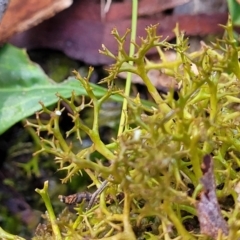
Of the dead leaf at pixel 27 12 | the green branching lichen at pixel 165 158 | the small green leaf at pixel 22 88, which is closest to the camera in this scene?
the green branching lichen at pixel 165 158

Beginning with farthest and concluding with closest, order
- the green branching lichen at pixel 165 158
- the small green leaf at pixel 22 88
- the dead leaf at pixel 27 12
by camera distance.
A: the dead leaf at pixel 27 12
the small green leaf at pixel 22 88
the green branching lichen at pixel 165 158

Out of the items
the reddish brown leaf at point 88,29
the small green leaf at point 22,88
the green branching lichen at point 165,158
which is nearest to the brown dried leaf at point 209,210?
the green branching lichen at point 165,158

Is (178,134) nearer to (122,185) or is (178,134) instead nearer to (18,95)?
(122,185)

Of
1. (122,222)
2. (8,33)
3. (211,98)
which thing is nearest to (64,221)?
(122,222)

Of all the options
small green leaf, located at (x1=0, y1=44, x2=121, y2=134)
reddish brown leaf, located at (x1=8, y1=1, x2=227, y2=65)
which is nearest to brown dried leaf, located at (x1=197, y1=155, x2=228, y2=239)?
small green leaf, located at (x1=0, y1=44, x2=121, y2=134)

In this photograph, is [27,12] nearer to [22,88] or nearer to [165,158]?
[22,88]

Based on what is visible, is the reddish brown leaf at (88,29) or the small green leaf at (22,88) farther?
the reddish brown leaf at (88,29)

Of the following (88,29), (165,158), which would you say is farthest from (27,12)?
(165,158)

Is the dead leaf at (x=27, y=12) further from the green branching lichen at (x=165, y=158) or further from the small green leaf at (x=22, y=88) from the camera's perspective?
the green branching lichen at (x=165, y=158)
